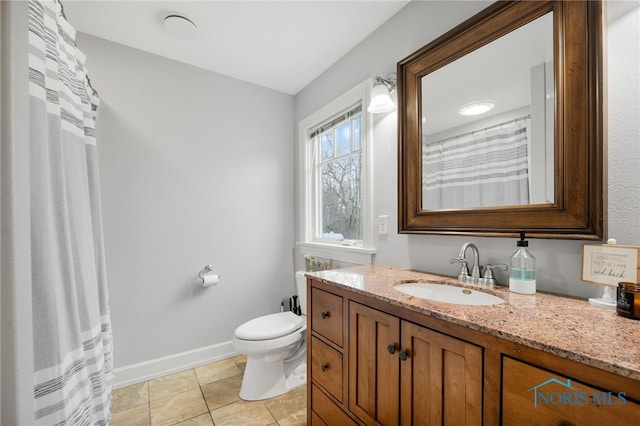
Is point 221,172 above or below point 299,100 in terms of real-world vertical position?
below

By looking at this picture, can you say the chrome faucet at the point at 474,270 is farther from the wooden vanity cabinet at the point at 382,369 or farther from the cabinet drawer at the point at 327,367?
the cabinet drawer at the point at 327,367

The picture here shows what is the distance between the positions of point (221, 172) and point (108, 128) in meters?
0.81

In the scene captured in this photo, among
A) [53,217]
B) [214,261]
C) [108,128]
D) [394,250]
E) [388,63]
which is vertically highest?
[388,63]

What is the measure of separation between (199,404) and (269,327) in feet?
2.05

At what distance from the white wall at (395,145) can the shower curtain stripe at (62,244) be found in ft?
4.85

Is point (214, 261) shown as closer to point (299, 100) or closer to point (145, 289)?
point (145, 289)

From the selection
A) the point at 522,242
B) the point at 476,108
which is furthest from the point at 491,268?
the point at 476,108

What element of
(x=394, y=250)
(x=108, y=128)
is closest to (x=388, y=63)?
(x=394, y=250)

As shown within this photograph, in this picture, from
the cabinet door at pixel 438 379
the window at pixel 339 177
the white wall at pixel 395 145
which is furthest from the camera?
the window at pixel 339 177

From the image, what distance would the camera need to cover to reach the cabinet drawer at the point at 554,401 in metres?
0.51

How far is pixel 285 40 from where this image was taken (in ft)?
6.22

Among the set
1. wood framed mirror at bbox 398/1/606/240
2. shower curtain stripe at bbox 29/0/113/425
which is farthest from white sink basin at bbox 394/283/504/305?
shower curtain stripe at bbox 29/0/113/425

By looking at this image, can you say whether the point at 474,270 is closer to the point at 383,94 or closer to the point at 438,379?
the point at 438,379

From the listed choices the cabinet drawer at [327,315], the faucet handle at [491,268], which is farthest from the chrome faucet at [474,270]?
the cabinet drawer at [327,315]
